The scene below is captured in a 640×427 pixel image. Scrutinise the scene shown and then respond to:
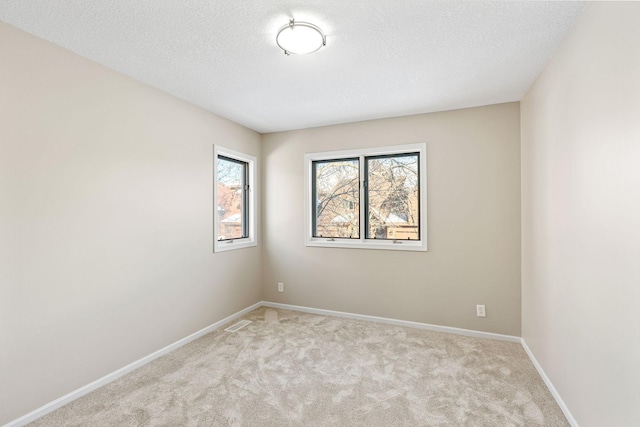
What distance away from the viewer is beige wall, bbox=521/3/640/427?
133 cm

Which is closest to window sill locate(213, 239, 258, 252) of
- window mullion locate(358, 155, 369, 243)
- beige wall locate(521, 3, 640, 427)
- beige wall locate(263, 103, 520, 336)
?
beige wall locate(263, 103, 520, 336)

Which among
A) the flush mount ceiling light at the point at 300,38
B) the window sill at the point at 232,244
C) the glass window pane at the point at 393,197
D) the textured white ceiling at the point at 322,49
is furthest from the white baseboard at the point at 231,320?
the flush mount ceiling light at the point at 300,38

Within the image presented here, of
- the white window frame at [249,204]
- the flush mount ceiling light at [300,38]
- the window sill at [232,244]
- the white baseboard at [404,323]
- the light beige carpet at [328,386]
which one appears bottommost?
the light beige carpet at [328,386]

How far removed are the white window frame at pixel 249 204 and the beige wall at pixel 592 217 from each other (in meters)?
3.18

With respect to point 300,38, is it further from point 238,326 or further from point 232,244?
point 238,326

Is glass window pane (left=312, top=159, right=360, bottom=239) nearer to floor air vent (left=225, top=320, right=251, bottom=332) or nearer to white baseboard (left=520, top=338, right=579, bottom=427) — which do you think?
floor air vent (left=225, top=320, right=251, bottom=332)

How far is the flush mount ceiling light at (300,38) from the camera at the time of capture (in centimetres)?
184

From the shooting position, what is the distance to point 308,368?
2.59 m

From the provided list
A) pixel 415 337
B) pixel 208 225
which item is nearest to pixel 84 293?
pixel 208 225

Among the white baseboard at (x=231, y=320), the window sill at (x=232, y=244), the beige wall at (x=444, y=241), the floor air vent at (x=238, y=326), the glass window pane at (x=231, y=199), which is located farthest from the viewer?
the glass window pane at (x=231, y=199)

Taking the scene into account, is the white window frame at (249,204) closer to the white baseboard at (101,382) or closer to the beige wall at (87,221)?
the beige wall at (87,221)

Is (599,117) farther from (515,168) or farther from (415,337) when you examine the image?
(415,337)

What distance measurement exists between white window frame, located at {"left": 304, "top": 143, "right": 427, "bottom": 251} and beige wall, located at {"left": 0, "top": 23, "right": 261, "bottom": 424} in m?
1.37

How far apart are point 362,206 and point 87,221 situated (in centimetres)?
279
